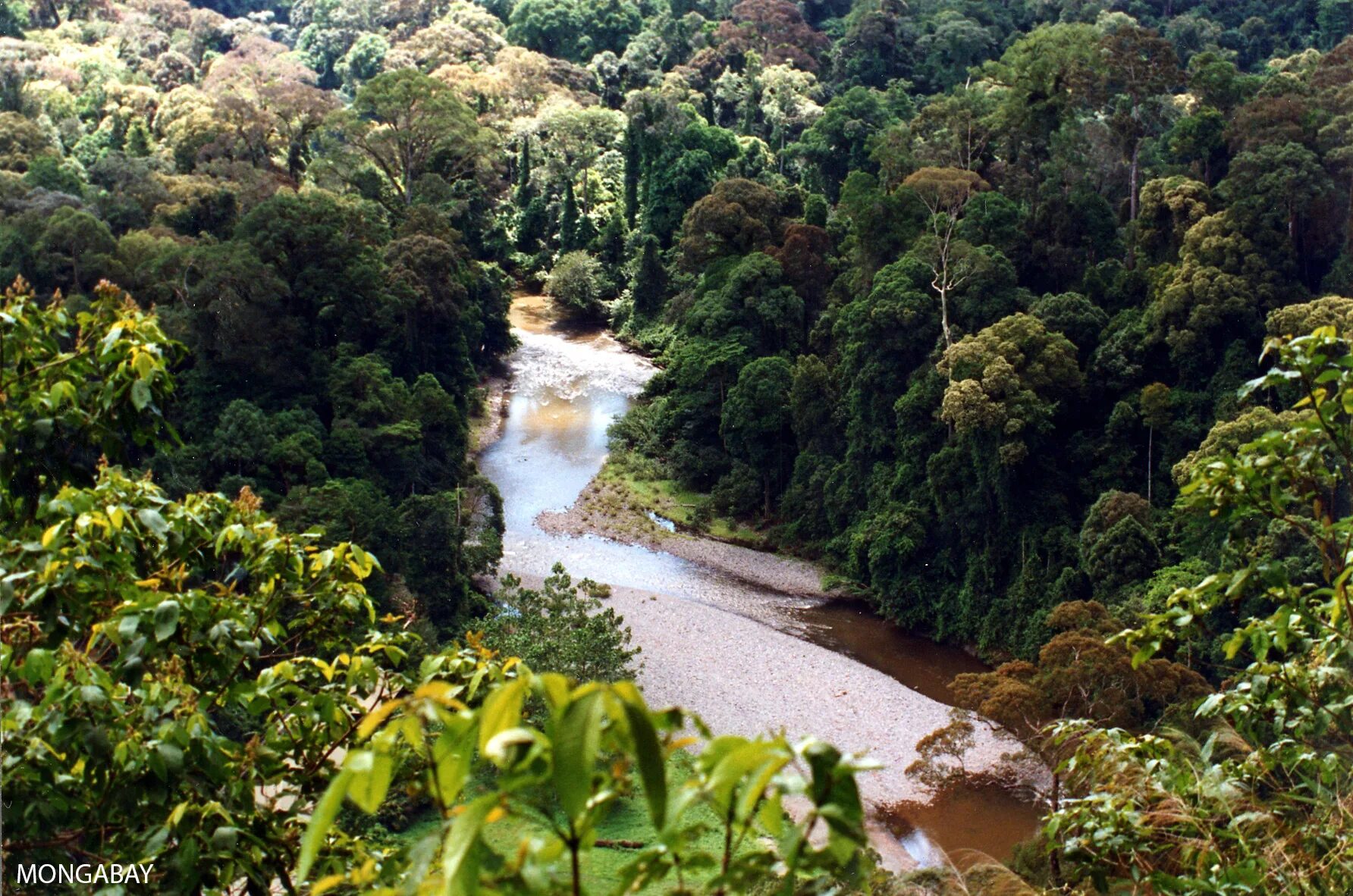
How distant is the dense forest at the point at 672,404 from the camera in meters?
3.52

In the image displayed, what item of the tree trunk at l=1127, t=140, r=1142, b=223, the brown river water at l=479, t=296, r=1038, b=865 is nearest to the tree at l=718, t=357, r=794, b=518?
the brown river water at l=479, t=296, r=1038, b=865

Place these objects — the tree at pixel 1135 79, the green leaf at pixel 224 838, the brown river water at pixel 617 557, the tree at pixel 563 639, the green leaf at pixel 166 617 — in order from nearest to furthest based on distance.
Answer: the green leaf at pixel 224 838
the green leaf at pixel 166 617
the brown river water at pixel 617 557
the tree at pixel 563 639
the tree at pixel 1135 79

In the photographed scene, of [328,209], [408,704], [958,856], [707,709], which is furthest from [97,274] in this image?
[408,704]

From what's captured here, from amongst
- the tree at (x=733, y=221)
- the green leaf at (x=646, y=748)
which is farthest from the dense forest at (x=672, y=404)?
the tree at (x=733, y=221)

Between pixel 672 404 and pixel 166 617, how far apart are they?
84.3ft

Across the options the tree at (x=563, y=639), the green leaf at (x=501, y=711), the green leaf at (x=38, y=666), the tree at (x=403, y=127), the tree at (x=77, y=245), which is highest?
the green leaf at (x=501, y=711)

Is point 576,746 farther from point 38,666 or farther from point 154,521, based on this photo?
point 154,521

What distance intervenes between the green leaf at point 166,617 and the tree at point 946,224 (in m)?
19.7

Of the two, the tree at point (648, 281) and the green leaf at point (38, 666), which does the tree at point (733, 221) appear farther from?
the green leaf at point (38, 666)

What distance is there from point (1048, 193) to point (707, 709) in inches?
486

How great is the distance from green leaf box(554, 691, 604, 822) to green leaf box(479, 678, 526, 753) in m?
0.12

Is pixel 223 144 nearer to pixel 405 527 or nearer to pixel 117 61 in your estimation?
pixel 117 61

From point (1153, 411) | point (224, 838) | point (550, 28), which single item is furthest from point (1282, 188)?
point (550, 28)

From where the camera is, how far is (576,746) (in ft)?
5.93
